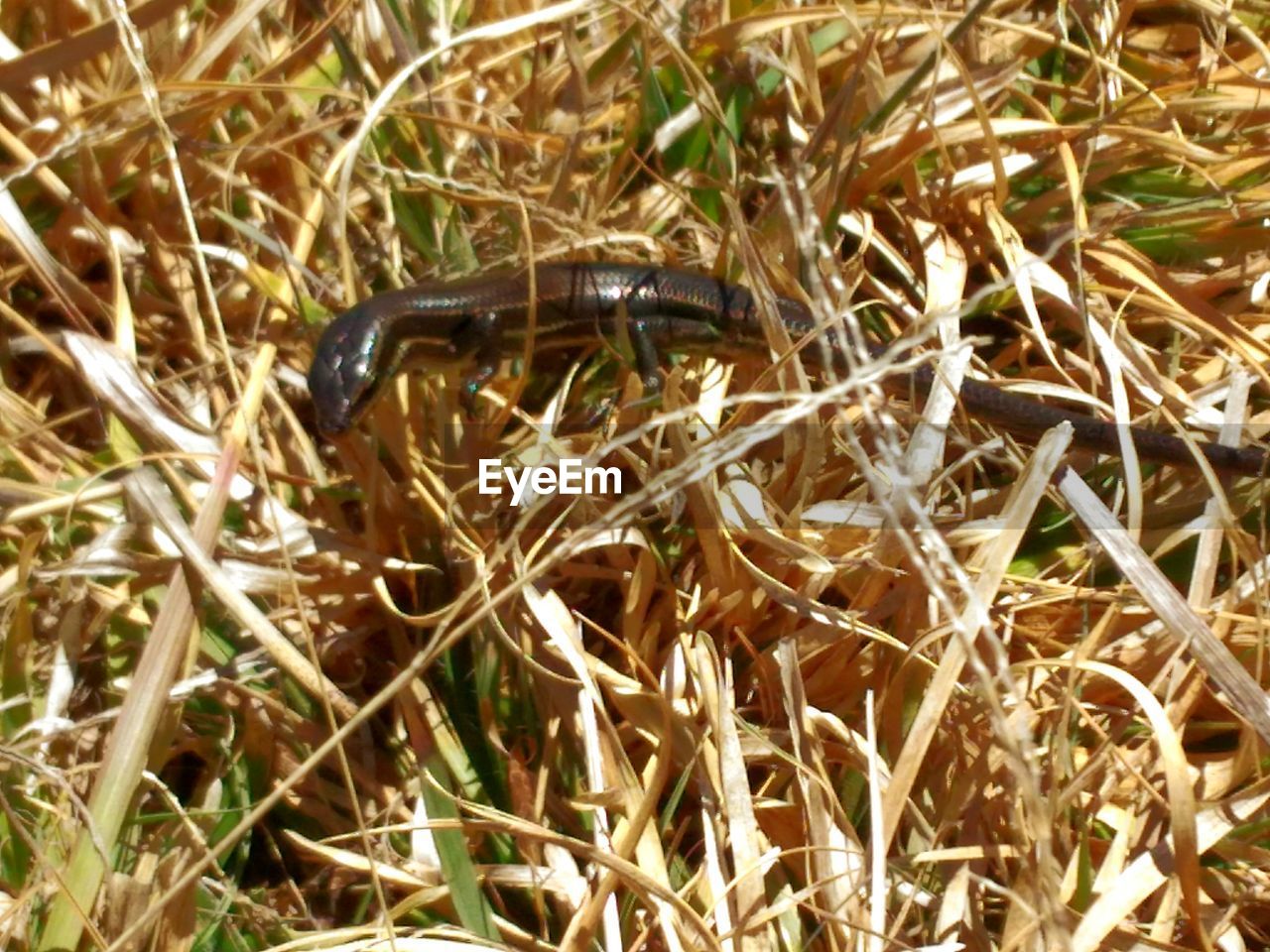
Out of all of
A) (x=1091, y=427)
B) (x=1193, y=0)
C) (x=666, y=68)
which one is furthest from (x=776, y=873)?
(x=1193, y=0)

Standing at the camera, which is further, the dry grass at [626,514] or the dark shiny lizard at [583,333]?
the dark shiny lizard at [583,333]

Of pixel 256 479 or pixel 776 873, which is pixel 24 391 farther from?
pixel 776 873

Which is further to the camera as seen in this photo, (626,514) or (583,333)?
(583,333)

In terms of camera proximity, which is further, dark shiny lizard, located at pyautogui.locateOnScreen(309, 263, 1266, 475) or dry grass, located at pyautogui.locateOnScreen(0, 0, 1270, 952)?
dark shiny lizard, located at pyautogui.locateOnScreen(309, 263, 1266, 475)
